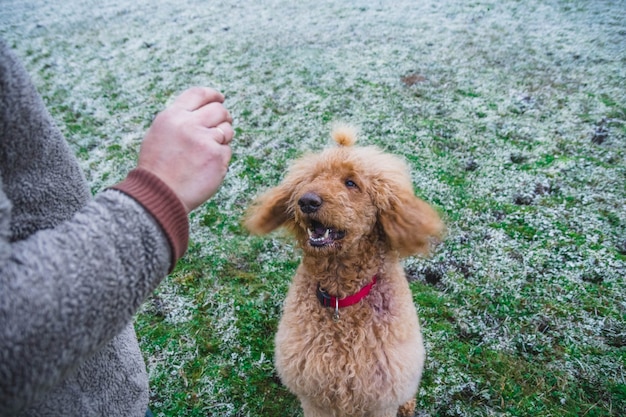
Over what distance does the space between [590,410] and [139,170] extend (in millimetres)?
3021

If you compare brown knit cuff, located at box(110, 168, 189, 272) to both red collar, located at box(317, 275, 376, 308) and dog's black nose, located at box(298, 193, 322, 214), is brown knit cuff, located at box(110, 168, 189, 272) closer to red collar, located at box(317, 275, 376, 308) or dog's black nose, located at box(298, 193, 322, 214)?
dog's black nose, located at box(298, 193, 322, 214)

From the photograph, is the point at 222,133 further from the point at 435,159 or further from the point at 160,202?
the point at 435,159

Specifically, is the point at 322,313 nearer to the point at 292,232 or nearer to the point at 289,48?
the point at 292,232

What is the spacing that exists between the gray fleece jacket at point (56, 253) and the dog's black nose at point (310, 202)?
1.05m

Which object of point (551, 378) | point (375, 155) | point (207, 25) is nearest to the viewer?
point (375, 155)

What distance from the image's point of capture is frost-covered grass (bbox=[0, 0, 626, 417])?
2.71 metres

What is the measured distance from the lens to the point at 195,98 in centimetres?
97

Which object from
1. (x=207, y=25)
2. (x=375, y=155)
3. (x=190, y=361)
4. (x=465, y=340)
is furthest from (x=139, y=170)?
(x=207, y=25)

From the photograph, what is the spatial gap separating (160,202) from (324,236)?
4.10 ft

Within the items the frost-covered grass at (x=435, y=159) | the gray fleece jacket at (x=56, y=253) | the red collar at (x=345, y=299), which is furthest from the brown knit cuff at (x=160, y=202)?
the frost-covered grass at (x=435, y=159)

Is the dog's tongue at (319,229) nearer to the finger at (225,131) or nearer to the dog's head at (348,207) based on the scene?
the dog's head at (348,207)

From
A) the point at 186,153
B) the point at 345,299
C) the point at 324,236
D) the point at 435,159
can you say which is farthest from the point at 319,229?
the point at 435,159

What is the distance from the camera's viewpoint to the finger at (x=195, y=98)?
3.09 feet

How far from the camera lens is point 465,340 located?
287 cm
